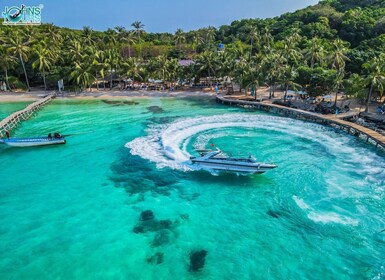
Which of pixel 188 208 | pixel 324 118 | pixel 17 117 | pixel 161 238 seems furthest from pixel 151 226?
pixel 17 117

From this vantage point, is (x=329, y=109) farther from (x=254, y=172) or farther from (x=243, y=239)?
(x=243, y=239)

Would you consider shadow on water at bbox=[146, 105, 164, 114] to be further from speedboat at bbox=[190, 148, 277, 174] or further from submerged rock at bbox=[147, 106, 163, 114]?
speedboat at bbox=[190, 148, 277, 174]

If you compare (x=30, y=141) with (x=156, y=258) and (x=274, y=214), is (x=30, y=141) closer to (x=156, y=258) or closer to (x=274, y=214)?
(x=156, y=258)

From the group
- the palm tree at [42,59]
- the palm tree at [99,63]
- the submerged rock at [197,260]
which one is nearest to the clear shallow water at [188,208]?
the submerged rock at [197,260]

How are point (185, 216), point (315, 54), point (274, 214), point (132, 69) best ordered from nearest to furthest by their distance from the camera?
point (274, 214)
point (185, 216)
point (315, 54)
point (132, 69)

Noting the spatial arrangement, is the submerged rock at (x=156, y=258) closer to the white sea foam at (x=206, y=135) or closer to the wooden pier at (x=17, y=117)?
the white sea foam at (x=206, y=135)

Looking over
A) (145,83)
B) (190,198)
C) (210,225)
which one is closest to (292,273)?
(210,225)
